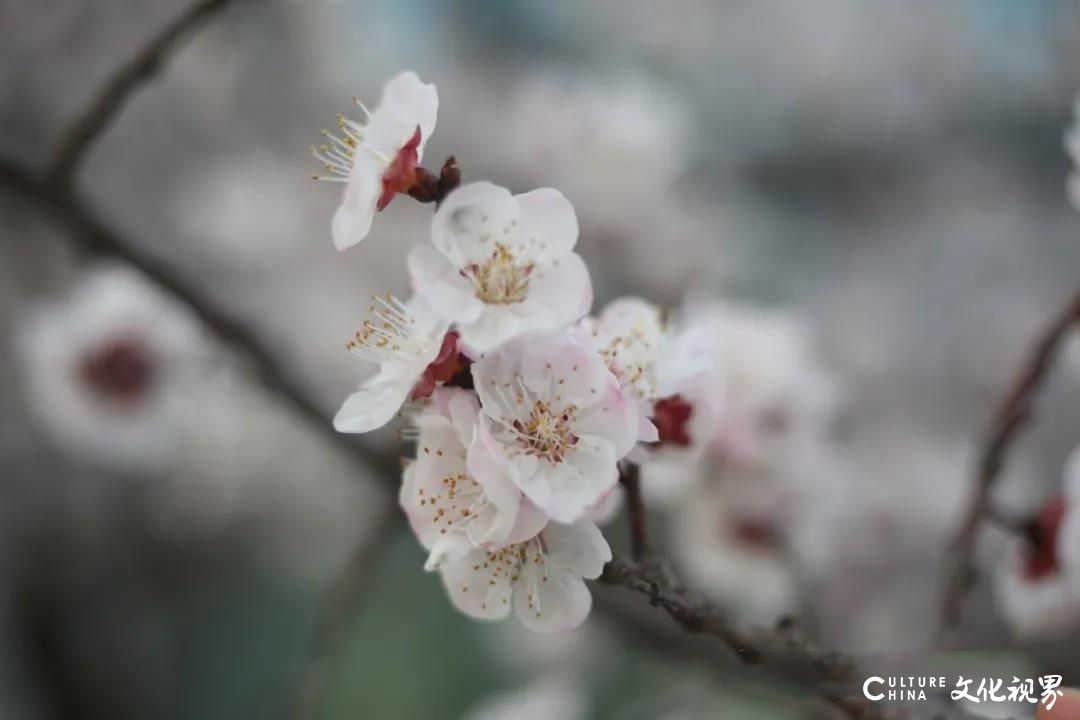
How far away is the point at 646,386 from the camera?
450 millimetres

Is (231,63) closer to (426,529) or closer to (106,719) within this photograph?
(106,719)

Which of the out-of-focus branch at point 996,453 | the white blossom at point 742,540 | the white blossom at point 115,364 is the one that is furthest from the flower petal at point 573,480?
the white blossom at point 115,364

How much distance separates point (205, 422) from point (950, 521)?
118 cm

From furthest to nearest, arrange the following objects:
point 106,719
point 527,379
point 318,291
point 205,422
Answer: point 318,291 < point 205,422 < point 106,719 < point 527,379

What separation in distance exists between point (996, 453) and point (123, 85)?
55 centimetres

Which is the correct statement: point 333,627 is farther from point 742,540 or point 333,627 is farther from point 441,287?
point 441,287

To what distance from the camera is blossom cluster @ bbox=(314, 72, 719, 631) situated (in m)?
0.36

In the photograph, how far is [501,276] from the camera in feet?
1.24

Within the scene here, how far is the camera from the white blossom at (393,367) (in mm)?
359

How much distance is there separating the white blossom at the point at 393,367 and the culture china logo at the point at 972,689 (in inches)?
8.0

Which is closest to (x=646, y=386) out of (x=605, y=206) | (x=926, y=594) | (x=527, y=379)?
(x=527, y=379)

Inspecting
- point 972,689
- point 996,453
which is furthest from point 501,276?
point 996,453

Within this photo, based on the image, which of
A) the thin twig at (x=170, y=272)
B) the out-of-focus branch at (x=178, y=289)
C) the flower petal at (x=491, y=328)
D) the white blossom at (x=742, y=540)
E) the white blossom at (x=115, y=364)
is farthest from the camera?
the white blossom at (x=115, y=364)

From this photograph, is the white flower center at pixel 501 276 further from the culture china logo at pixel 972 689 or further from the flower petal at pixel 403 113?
the culture china logo at pixel 972 689
